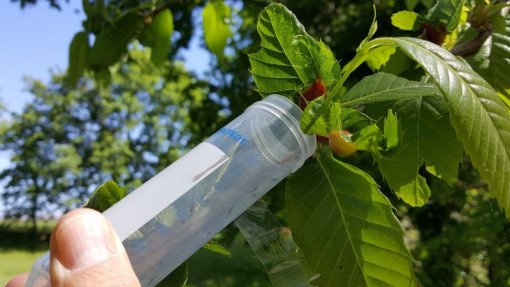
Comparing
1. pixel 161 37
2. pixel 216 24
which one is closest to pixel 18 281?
pixel 161 37

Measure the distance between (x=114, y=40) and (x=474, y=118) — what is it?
130 centimetres

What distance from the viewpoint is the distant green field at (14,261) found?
432 inches

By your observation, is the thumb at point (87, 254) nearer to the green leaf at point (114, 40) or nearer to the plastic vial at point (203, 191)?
the plastic vial at point (203, 191)

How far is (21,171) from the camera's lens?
15125 mm

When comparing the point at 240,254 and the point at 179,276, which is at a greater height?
the point at 179,276

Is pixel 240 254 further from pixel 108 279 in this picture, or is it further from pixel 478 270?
pixel 108 279

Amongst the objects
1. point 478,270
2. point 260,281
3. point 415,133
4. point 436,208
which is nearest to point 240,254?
point 260,281

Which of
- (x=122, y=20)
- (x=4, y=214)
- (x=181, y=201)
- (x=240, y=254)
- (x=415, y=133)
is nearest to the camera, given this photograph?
(x=181, y=201)

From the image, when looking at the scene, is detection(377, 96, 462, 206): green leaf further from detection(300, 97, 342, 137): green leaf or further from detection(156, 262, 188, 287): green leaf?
detection(156, 262, 188, 287): green leaf

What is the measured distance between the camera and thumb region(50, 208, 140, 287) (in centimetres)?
53

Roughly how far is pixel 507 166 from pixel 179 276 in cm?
35

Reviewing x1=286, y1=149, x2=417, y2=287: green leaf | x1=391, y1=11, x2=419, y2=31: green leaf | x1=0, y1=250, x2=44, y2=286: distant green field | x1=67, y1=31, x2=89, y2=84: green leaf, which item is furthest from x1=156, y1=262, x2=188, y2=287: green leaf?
x1=0, y1=250, x2=44, y2=286: distant green field

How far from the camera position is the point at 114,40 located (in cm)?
169

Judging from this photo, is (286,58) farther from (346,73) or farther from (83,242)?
(83,242)
